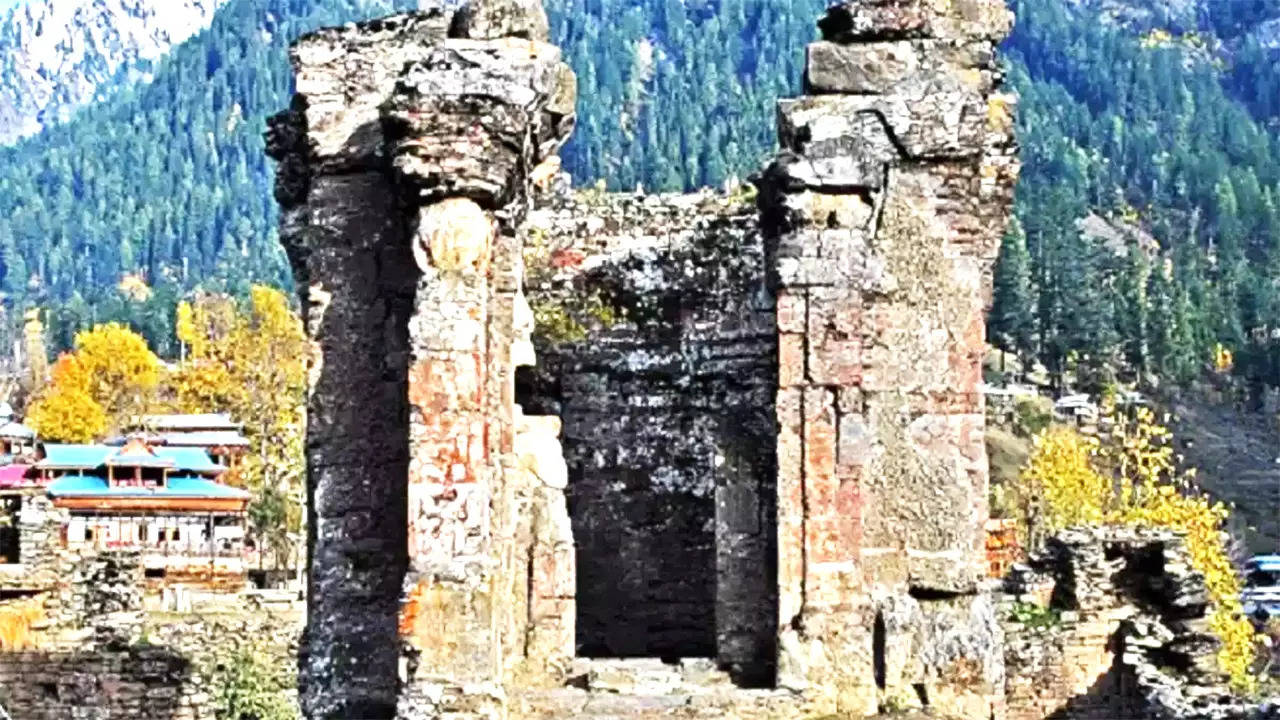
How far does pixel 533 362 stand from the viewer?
13.0 metres

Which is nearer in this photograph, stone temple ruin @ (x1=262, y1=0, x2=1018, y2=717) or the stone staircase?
stone temple ruin @ (x1=262, y1=0, x2=1018, y2=717)

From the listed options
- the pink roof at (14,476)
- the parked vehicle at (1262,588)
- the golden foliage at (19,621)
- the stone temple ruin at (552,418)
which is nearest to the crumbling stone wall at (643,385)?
the stone temple ruin at (552,418)

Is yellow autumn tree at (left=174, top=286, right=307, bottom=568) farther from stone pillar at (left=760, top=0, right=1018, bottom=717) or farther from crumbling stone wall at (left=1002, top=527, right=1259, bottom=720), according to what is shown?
stone pillar at (left=760, top=0, right=1018, bottom=717)

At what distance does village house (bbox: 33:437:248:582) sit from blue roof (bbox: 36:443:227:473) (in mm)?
26

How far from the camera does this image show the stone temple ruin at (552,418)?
11.6m

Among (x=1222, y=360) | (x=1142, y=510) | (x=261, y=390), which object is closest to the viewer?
(x=1142, y=510)

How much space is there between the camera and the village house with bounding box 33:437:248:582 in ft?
187

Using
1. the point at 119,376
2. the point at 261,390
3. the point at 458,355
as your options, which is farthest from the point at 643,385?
the point at 119,376

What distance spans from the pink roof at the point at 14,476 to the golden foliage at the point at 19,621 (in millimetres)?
26644

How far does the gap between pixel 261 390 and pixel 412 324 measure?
72668 mm

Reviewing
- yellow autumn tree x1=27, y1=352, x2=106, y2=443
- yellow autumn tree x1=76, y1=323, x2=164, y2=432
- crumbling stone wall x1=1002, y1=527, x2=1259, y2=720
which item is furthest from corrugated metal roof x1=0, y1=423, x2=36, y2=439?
crumbling stone wall x1=1002, y1=527, x2=1259, y2=720

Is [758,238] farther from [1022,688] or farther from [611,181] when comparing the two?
[611,181]

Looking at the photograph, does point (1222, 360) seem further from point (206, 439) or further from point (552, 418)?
point (552, 418)

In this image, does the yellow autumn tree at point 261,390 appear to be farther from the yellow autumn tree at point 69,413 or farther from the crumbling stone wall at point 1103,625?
the crumbling stone wall at point 1103,625
